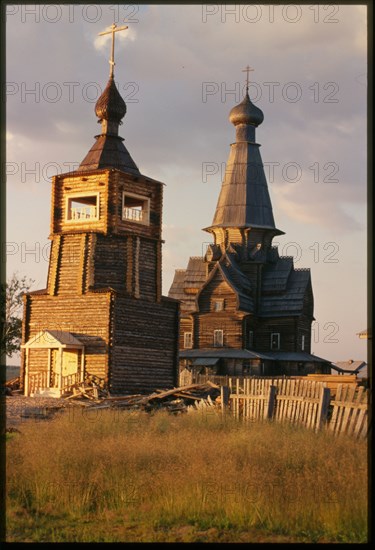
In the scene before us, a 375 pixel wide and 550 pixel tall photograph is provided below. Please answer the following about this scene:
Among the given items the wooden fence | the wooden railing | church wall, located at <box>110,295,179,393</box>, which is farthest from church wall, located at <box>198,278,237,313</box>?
the wooden fence

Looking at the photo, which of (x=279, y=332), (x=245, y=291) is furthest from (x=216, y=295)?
(x=279, y=332)

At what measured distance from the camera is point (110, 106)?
38625mm

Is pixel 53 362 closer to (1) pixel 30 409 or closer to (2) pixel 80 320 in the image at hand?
(2) pixel 80 320

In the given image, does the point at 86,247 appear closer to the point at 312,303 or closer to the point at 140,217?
the point at 140,217

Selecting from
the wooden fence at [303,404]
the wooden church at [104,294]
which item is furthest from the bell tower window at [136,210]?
the wooden fence at [303,404]

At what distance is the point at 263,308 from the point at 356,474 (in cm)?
4582

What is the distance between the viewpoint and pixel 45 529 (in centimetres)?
1183

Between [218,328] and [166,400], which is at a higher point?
[218,328]

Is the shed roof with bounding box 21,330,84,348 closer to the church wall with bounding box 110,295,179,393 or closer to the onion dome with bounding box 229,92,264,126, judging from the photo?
the church wall with bounding box 110,295,179,393

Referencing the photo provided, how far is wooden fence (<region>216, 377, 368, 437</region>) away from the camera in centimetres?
1505

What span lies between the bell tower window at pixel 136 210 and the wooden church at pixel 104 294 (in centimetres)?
5

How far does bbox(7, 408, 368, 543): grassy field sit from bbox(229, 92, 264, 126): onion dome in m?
49.0

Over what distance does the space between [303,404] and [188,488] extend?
239 inches

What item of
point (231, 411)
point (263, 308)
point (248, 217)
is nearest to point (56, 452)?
point (231, 411)
